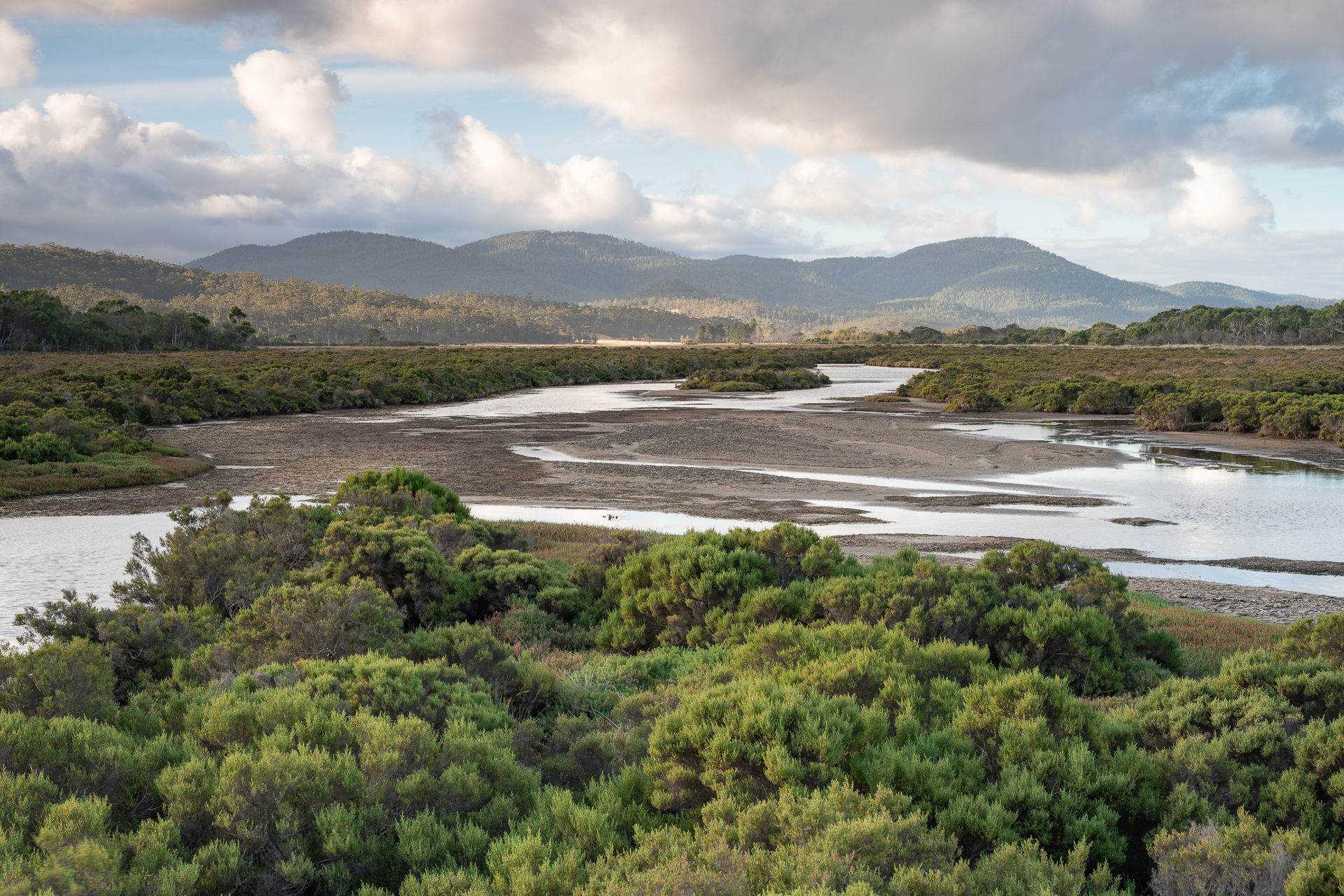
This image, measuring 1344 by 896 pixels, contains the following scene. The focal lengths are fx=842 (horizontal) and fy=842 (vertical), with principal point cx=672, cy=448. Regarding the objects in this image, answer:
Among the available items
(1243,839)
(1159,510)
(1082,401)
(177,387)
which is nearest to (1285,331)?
(1082,401)

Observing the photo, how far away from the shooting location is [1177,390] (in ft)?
135

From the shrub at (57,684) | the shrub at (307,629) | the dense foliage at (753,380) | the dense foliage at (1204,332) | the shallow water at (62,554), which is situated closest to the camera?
the shrub at (57,684)

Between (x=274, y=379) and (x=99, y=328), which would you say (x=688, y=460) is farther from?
(x=99, y=328)

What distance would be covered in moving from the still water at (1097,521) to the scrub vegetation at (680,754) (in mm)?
4811

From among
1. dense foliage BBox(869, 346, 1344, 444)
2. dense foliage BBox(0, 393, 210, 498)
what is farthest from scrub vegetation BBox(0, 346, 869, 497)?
dense foliage BBox(869, 346, 1344, 444)

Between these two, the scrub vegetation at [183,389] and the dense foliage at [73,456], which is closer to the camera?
the dense foliage at [73,456]

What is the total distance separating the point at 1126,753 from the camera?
4441 mm

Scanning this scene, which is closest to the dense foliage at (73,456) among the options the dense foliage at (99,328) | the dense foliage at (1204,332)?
the dense foliage at (99,328)

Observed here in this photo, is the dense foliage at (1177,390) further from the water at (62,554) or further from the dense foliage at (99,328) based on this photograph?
the dense foliage at (99,328)

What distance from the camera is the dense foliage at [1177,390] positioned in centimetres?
3138

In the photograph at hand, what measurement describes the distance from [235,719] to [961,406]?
42.9 meters

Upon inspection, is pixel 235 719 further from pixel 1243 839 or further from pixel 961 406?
pixel 961 406

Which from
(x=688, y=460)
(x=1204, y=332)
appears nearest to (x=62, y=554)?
(x=688, y=460)

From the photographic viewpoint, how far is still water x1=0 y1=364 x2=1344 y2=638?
38.1ft
